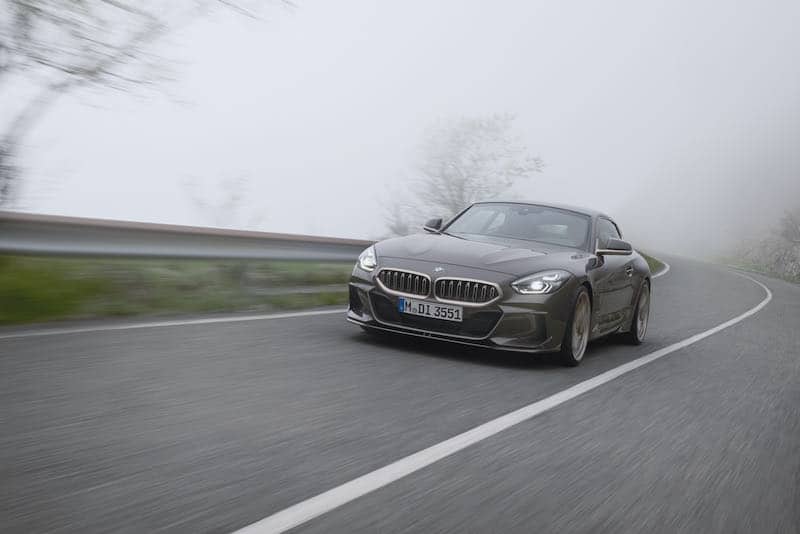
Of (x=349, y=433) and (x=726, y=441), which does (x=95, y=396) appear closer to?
(x=349, y=433)

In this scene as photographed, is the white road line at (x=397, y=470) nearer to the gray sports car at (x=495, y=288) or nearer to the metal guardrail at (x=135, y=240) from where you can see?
the gray sports car at (x=495, y=288)

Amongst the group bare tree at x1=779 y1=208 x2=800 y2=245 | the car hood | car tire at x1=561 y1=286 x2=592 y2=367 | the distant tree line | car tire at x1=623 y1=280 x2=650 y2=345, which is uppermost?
the car hood

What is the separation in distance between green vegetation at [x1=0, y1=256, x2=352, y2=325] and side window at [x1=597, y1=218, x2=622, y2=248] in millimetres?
3364

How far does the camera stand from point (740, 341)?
37.0 ft

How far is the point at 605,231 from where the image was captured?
9148mm

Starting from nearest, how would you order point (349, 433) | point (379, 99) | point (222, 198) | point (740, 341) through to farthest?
1. point (349, 433)
2. point (740, 341)
3. point (222, 198)
4. point (379, 99)

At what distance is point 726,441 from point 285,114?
50.5m

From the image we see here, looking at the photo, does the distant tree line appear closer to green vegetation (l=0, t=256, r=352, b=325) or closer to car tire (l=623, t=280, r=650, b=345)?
car tire (l=623, t=280, r=650, b=345)

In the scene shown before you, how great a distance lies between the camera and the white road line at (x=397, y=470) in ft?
10.4

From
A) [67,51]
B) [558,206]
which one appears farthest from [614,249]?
[67,51]

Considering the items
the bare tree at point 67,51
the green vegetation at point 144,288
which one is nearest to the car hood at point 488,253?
the green vegetation at point 144,288

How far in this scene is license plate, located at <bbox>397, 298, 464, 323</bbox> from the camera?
6.99 meters

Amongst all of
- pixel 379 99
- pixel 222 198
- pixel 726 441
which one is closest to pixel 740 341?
pixel 726 441

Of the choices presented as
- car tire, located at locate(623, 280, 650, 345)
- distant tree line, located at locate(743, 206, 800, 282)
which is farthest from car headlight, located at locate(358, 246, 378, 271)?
distant tree line, located at locate(743, 206, 800, 282)
